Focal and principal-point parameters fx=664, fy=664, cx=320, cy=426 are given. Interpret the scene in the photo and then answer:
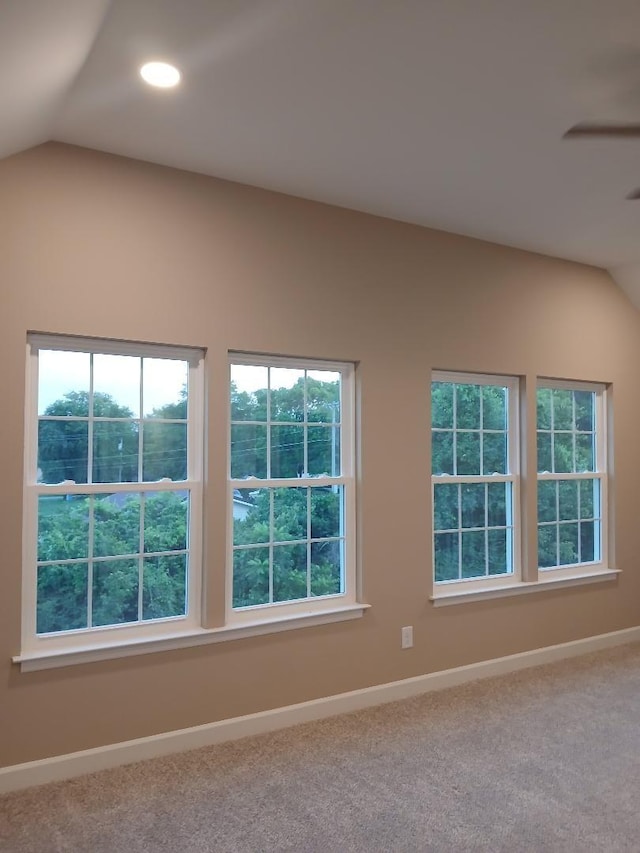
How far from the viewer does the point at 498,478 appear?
4395 mm

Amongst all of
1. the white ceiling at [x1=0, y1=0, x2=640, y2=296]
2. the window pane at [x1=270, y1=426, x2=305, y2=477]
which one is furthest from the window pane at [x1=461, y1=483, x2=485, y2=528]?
the white ceiling at [x1=0, y1=0, x2=640, y2=296]

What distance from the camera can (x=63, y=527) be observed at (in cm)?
294

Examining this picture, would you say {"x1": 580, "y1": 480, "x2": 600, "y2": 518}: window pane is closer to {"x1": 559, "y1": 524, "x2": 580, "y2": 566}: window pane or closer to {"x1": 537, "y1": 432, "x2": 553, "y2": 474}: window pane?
{"x1": 559, "y1": 524, "x2": 580, "y2": 566}: window pane

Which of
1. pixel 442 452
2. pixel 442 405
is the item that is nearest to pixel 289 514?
pixel 442 452

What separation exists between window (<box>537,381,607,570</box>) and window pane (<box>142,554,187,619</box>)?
2.57 meters

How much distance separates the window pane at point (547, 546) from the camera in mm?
4586

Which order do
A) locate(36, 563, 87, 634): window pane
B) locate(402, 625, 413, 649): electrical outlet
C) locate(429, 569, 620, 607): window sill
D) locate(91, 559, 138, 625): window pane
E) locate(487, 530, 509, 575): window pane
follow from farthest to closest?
locate(487, 530, 509, 575): window pane < locate(429, 569, 620, 607): window sill < locate(402, 625, 413, 649): electrical outlet < locate(91, 559, 138, 625): window pane < locate(36, 563, 87, 634): window pane

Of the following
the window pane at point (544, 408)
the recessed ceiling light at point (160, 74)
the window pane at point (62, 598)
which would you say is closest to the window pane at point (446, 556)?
the window pane at point (544, 408)

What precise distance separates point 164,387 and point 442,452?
1.82 metres

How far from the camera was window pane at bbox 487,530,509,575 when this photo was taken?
4355 mm

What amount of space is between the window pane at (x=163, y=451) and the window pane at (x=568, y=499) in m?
2.83

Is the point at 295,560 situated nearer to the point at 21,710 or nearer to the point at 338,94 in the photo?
the point at 21,710

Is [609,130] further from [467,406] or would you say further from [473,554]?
[473,554]

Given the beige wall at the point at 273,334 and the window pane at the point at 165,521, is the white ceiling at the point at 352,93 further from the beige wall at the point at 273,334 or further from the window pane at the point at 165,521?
the window pane at the point at 165,521
